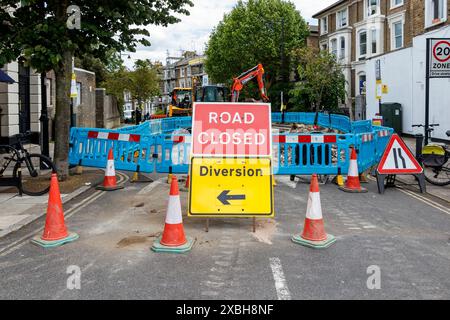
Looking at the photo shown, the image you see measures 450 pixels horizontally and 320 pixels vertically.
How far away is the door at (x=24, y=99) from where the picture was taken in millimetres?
19062

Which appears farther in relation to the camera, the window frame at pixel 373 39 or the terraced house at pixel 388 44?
the window frame at pixel 373 39

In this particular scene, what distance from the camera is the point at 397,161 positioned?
961 centimetres

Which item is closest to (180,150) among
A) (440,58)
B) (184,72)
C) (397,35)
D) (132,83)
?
(440,58)

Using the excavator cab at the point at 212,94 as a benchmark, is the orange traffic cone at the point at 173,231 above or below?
below

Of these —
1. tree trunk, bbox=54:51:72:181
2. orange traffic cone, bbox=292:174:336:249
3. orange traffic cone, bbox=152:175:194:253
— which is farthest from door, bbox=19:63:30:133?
orange traffic cone, bbox=292:174:336:249

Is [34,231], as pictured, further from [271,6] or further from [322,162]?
[271,6]

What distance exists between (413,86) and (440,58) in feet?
39.2

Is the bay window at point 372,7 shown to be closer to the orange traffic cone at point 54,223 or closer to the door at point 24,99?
the door at point 24,99

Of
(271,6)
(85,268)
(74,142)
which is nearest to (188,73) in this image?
(271,6)

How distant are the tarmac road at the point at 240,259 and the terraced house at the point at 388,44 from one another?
12.0m

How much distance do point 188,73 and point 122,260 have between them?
356 ft

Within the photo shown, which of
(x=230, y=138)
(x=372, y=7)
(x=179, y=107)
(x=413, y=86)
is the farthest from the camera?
(x=372, y=7)

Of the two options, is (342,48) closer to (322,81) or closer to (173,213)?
(322,81)

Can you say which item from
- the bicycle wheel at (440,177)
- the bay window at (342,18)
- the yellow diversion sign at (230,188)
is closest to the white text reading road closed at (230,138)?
the yellow diversion sign at (230,188)
